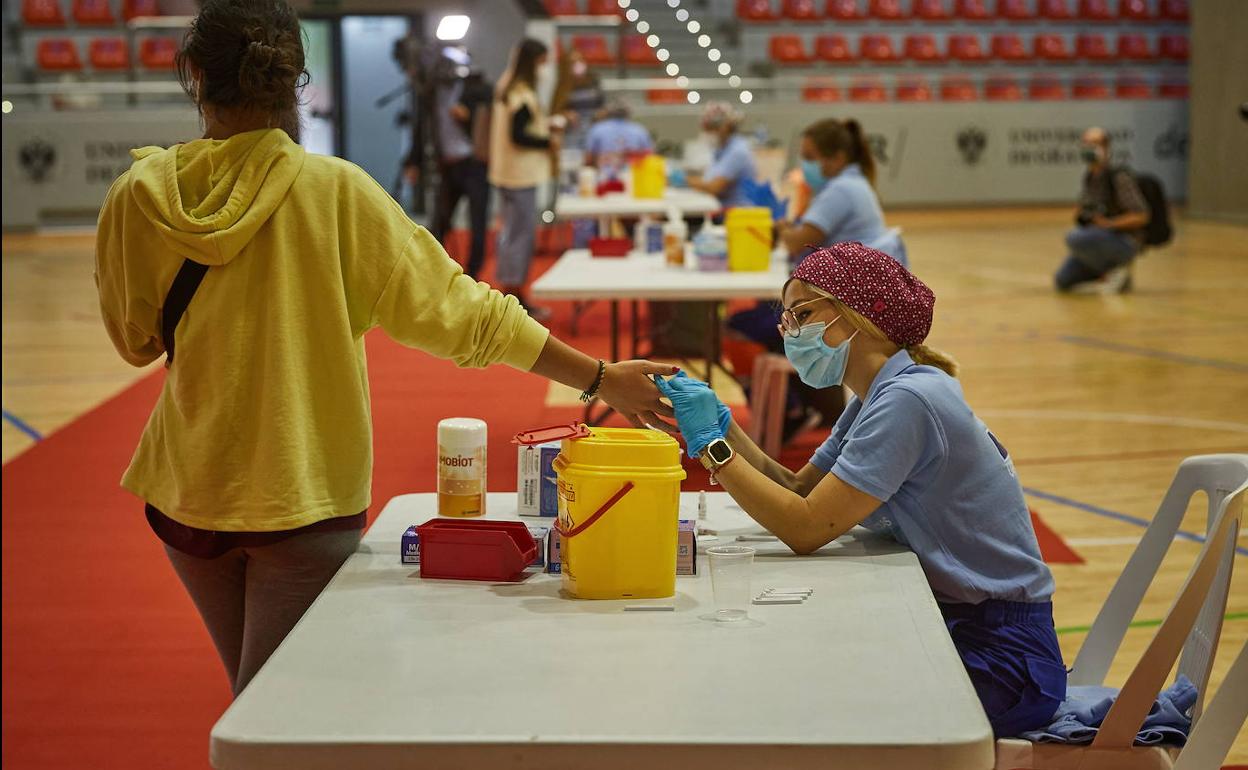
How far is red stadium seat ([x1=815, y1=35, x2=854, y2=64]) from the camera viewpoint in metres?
21.1

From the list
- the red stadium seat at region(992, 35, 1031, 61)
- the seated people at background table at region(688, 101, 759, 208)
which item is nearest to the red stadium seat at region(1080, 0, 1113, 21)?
the red stadium seat at region(992, 35, 1031, 61)

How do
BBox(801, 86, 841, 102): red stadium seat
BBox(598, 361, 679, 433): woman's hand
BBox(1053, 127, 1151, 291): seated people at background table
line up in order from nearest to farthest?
BBox(598, 361, 679, 433): woman's hand < BBox(1053, 127, 1151, 291): seated people at background table < BBox(801, 86, 841, 102): red stadium seat

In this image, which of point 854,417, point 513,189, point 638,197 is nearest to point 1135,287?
point 638,197

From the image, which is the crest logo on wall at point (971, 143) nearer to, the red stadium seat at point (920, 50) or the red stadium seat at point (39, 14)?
the red stadium seat at point (920, 50)

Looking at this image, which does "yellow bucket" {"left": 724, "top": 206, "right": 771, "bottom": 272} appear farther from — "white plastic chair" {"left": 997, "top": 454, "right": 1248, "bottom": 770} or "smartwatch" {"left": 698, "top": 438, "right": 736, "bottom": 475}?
"smartwatch" {"left": 698, "top": 438, "right": 736, "bottom": 475}

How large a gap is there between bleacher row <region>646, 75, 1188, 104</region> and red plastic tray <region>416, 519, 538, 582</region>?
17997 mm

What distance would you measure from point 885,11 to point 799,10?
1.30 meters

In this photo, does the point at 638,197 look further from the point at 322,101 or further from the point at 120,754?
the point at 322,101

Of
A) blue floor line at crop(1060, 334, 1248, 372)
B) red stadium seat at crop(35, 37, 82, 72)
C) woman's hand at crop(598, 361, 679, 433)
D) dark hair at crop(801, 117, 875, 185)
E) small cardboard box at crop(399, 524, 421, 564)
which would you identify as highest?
red stadium seat at crop(35, 37, 82, 72)

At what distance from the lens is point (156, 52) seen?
746 inches

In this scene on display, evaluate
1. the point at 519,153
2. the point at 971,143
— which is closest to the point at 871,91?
the point at 971,143

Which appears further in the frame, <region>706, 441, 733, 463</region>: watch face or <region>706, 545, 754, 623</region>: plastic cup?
<region>706, 441, 733, 463</region>: watch face

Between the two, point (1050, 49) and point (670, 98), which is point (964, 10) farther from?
point (670, 98)

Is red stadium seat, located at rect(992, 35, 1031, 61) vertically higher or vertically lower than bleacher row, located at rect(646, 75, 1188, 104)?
higher
